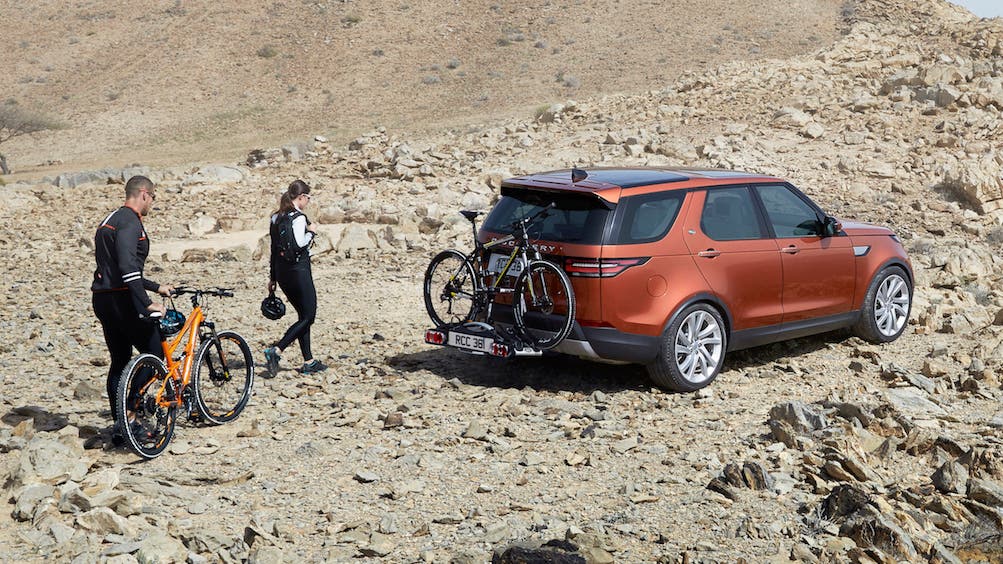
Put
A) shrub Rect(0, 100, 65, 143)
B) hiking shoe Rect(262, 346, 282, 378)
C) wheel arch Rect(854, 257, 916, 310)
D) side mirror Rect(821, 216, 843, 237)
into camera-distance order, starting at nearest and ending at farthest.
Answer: hiking shoe Rect(262, 346, 282, 378) < side mirror Rect(821, 216, 843, 237) < wheel arch Rect(854, 257, 916, 310) < shrub Rect(0, 100, 65, 143)

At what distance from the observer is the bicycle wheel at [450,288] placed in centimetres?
848

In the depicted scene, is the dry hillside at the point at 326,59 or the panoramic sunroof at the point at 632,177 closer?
the panoramic sunroof at the point at 632,177

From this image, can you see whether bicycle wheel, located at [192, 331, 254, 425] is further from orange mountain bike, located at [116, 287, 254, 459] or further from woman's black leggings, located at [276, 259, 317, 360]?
woman's black leggings, located at [276, 259, 317, 360]

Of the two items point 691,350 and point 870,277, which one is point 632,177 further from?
point 870,277

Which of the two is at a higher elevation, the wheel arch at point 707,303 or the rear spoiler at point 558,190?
the rear spoiler at point 558,190

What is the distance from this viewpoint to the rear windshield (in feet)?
25.6

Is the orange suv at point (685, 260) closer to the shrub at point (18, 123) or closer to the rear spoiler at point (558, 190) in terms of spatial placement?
the rear spoiler at point (558, 190)

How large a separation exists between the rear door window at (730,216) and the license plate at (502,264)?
1.56 metres

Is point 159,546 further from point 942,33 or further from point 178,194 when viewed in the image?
point 942,33

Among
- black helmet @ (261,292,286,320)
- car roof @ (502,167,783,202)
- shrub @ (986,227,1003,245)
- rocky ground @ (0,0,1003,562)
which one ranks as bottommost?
rocky ground @ (0,0,1003,562)

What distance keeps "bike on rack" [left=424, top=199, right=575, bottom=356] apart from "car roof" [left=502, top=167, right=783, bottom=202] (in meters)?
0.31

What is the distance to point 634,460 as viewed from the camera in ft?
22.2

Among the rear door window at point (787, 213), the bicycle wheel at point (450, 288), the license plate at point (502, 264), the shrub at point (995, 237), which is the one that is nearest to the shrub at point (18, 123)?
the shrub at point (995, 237)

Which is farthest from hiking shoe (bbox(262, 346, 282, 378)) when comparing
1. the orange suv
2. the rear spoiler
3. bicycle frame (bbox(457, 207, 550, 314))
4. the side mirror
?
the side mirror
